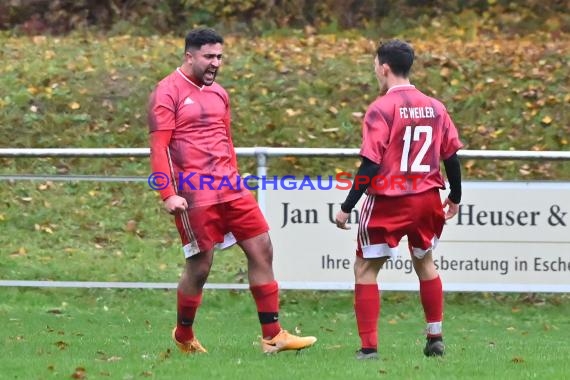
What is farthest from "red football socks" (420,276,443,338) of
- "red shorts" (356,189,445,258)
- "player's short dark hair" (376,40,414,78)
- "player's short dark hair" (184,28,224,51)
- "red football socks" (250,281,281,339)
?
"player's short dark hair" (184,28,224,51)

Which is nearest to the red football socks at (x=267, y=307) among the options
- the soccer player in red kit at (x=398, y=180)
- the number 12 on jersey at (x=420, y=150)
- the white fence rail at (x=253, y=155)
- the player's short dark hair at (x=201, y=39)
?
the soccer player in red kit at (x=398, y=180)

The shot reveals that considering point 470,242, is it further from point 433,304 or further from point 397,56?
point 397,56

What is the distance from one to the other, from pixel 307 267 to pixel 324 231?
35cm

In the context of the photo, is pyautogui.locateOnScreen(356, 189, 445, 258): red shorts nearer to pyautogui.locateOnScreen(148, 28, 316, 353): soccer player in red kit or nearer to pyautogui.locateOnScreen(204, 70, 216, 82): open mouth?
pyautogui.locateOnScreen(148, 28, 316, 353): soccer player in red kit

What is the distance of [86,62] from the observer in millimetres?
17703

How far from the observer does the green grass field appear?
279 inches

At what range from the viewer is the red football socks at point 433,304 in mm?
7617

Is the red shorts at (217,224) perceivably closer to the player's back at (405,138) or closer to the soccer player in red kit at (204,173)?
the soccer player in red kit at (204,173)

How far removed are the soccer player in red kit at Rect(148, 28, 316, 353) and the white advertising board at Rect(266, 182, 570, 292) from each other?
3038 mm

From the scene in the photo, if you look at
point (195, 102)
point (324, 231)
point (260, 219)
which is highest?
point (195, 102)

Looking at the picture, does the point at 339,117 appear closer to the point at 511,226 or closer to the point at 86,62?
the point at 86,62

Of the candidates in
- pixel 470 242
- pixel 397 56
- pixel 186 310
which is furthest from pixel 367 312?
pixel 470 242

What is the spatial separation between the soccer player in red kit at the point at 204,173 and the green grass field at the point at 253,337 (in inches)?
19.7

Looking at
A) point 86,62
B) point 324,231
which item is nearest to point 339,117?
point 86,62
